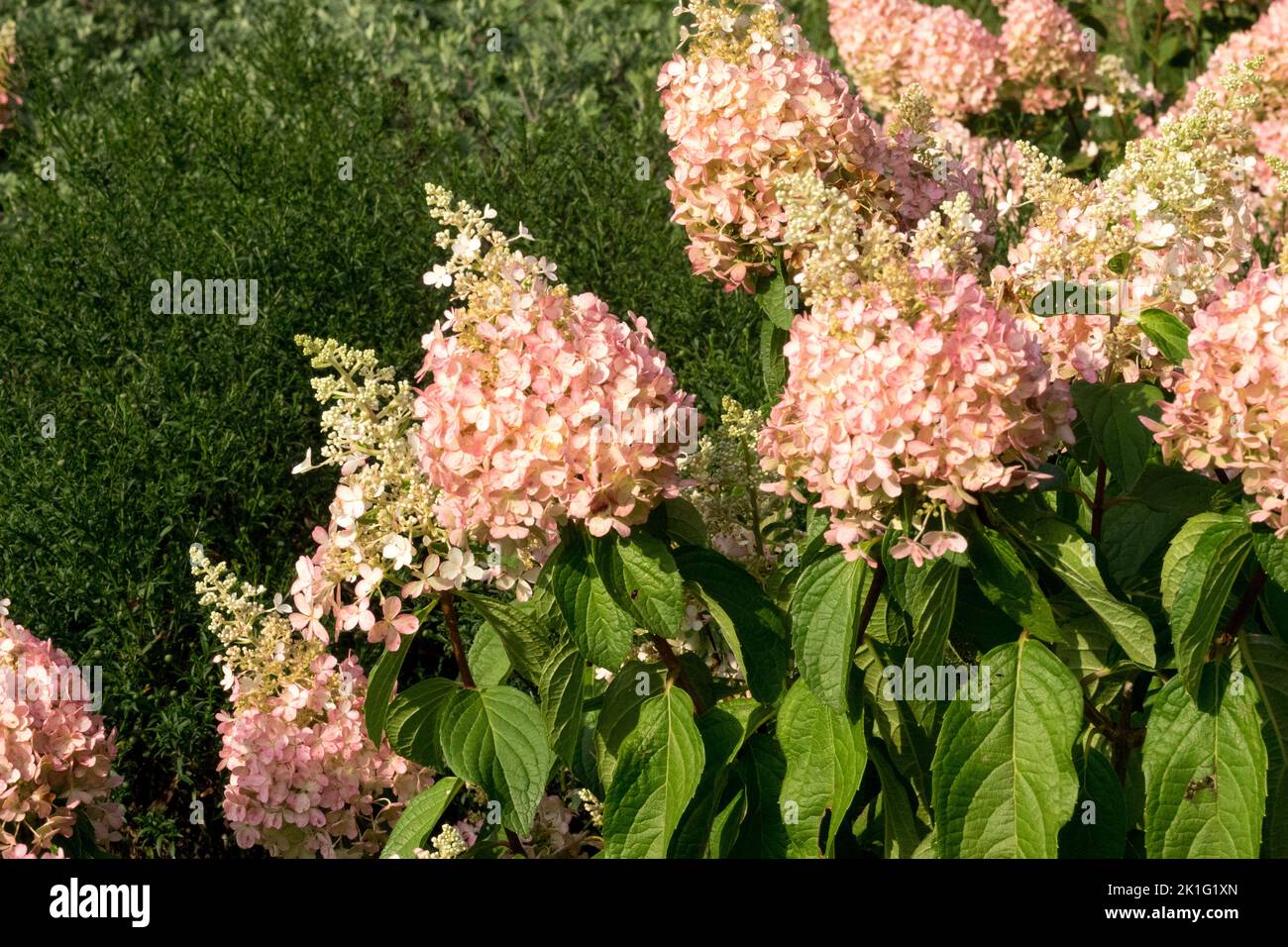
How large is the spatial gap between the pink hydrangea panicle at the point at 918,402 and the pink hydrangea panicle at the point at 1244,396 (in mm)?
159

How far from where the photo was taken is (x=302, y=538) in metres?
4.06

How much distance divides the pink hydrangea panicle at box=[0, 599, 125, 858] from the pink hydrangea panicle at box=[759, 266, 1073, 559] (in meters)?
1.27

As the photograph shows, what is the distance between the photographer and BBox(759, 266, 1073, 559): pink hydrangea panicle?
176 cm

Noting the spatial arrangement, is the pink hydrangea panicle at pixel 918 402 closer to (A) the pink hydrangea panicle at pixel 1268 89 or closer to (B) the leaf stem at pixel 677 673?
(B) the leaf stem at pixel 677 673

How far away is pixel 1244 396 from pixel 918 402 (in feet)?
1.31

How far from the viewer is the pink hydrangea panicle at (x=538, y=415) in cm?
188

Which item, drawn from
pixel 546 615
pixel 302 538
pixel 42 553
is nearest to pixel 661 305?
pixel 302 538

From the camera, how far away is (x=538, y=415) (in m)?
1.88

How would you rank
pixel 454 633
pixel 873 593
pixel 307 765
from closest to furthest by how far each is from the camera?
pixel 873 593 → pixel 454 633 → pixel 307 765

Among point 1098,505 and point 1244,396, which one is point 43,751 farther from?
point 1244,396

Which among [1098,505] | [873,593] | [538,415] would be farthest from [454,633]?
[1098,505]

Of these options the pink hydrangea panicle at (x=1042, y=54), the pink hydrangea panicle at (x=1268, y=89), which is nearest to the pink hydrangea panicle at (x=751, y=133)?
the pink hydrangea panicle at (x=1268, y=89)

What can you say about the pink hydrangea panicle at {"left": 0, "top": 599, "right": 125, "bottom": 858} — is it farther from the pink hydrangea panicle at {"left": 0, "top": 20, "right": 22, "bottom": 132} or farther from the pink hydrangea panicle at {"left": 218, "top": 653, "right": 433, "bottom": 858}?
the pink hydrangea panicle at {"left": 0, "top": 20, "right": 22, "bottom": 132}
